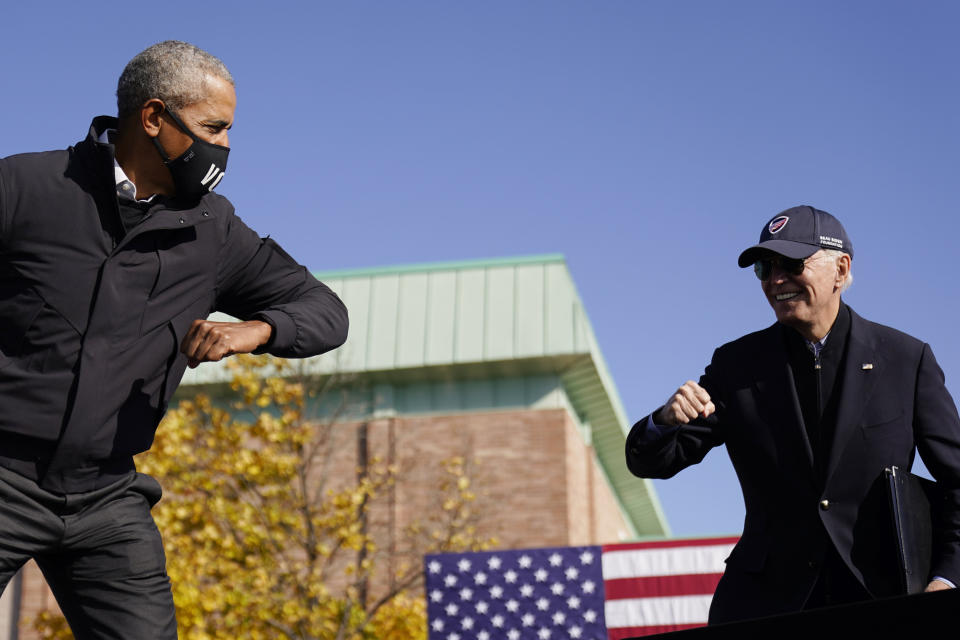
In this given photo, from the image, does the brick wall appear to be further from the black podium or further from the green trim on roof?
the black podium

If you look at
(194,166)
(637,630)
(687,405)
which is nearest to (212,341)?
(194,166)

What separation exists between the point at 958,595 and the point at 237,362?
60.7 feet

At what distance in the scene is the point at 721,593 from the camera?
415cm

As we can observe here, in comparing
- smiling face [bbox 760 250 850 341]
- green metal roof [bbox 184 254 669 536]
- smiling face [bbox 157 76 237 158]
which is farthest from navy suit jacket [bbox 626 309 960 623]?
green metal roof [bbox 184 254 669 536]

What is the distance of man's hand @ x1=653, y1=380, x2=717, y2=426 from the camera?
12.6 ft

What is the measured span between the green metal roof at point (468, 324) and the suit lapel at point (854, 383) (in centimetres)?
2009

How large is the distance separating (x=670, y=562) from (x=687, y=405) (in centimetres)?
780

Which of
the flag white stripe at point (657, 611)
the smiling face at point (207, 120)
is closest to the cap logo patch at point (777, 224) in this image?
the smiling face at point (207, 120)

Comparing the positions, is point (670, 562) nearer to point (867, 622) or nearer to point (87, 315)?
point (87, 315)

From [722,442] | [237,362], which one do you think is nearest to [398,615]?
[237,362]

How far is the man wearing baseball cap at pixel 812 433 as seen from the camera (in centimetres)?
394

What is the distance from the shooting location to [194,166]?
354 cm

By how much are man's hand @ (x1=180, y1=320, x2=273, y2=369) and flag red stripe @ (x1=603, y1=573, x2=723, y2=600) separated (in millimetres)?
8619

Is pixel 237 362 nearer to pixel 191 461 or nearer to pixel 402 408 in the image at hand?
pixel 191 461
